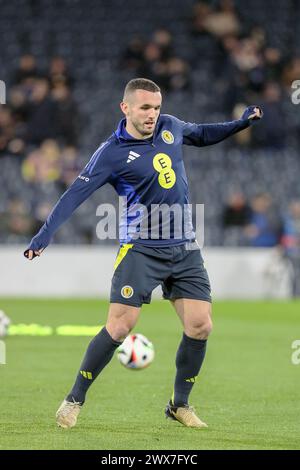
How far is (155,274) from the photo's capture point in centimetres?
696

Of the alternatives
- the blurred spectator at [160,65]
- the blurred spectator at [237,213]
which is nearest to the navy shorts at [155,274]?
the blurred spectator at [237,213]

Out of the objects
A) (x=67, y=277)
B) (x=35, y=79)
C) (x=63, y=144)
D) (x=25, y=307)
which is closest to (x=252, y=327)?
(x=25, y=307)

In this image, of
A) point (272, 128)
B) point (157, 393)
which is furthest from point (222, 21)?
point (157, 393)

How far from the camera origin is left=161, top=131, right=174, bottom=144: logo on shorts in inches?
278

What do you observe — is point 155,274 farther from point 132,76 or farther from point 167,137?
point 132,76

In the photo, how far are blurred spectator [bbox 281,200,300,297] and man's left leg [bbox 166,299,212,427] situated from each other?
1231 cm

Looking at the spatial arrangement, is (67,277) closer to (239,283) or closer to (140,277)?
(239,283)

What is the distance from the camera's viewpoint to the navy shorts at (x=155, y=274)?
6863 mm

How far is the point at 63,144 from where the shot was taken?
20234 millimetres

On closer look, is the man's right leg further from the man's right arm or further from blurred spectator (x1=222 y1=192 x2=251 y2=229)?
blurred spectator (x1=222 y1=192 x2=251 y2=229)

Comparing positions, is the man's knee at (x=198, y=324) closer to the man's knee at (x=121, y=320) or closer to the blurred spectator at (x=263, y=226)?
the man's knee at (x=121, y=320)

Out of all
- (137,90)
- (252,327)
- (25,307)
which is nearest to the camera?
(137,90)

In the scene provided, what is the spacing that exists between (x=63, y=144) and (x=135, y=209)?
1340 centimetres

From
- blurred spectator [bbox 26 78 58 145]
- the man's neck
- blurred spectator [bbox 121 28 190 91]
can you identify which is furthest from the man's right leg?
blurred spectator [bbox 121 28 190 91]
